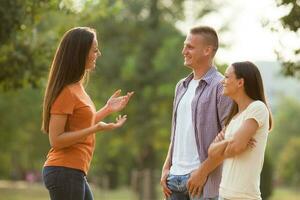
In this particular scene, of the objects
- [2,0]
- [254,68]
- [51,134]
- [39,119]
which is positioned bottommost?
[39,119]

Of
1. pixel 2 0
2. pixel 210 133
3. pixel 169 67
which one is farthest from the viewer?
pixel 169 67

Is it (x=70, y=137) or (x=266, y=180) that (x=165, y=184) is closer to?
(x=70, y=137)

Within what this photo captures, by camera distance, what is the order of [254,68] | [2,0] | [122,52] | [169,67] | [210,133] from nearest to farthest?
1. [254,68]
2. [210,133]
3. [2,0]
4. [169,67]
5. [122,52]

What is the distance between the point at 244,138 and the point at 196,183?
0.64 metres

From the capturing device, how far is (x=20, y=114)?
1513 inches

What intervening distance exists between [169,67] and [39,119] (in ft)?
24.8

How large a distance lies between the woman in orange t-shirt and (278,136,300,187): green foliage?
2355 inches

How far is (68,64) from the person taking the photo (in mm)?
5566

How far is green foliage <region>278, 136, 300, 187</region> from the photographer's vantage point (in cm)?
6638

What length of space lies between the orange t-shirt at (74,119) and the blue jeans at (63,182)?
0.04 meters

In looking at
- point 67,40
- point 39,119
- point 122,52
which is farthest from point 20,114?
point 67,40

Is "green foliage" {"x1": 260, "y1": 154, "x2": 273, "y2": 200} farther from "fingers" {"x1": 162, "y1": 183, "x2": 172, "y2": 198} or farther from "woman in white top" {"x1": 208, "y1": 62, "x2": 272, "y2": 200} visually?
"woman in white top" {"x1": 208, "y1": 62, "x2": 272, "y2": 200}

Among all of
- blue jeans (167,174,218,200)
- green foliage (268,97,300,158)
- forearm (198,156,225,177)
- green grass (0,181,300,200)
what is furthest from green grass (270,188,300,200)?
forearm (198,156,225,177)

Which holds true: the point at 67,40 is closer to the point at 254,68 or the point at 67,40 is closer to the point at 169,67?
the point at 254,68
